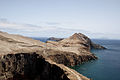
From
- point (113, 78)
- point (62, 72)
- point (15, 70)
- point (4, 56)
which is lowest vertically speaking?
point (113, 78)

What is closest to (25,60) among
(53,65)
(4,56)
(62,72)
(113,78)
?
(4,56)

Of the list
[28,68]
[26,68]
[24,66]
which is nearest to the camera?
[24,66]

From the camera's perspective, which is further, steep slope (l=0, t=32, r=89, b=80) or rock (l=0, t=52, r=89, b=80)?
steep slope (l=0, t=32, r=89, b=80)

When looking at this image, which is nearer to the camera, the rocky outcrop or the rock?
the rock

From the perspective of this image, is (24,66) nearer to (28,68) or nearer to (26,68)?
(26,68)

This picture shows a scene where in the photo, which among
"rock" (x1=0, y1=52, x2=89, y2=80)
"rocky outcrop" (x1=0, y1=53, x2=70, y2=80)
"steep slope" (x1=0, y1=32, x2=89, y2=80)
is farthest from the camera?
"steep slope" (x1=0, y1=32, x2=89, y2=80)

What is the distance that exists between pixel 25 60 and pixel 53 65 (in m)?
13.0

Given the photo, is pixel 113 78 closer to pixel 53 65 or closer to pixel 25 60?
pixel 53 65

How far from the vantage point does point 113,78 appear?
141 ft

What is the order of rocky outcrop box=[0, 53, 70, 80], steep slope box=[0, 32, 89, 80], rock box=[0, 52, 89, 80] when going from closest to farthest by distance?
rock box=[0, 52, 89, 80] < rocky outcrop box=[0, 53, 70, 80] < steep slope box=[0, 32, 89, 80]

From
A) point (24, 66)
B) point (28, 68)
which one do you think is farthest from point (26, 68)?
point (24, 66)

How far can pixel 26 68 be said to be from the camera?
1652 inches

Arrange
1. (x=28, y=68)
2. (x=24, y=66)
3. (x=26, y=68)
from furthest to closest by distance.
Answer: (x=28, y=68) < (x=26, y=68) < (x=24, y=66)

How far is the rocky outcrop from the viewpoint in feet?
116
